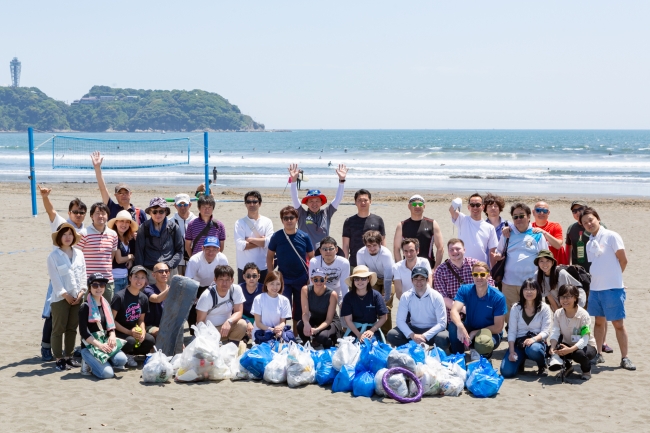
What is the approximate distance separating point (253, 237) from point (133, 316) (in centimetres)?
164

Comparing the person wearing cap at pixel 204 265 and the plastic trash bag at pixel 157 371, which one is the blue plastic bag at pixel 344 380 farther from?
the person wearing cap at pixel 204 265

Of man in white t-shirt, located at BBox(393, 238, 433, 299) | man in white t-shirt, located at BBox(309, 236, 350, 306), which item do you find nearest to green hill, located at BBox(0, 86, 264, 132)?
man in white t-shirt, located at BBox(309, 236, 350, 306)

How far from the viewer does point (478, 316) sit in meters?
6.91

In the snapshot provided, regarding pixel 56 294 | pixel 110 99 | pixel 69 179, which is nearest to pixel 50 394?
pixel 56 294

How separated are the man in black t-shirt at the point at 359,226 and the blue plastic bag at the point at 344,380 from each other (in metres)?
1.94

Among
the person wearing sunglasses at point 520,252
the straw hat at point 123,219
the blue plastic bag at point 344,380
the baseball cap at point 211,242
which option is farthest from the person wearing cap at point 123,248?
the person wearing sunglasses at point 520,252

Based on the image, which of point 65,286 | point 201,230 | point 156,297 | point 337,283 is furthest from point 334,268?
point 65,286

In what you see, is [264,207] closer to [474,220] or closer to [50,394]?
[474,220]

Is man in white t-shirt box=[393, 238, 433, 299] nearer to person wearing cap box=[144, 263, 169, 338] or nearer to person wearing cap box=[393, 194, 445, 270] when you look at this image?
person wearing cap box=[393, 194, 445, 270]

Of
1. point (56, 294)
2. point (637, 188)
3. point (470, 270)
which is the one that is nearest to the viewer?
point (56, 294)

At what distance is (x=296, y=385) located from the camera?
244 inches

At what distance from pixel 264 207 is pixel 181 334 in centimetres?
1429

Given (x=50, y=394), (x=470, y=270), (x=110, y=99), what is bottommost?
(x=50, y=394)

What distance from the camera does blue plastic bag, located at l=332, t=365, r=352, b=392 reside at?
6.08 meters
